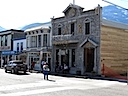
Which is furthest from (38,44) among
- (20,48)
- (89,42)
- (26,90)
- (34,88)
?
(26,90)

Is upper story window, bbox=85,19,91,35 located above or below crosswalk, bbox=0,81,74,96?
above

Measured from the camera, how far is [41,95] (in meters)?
13.4

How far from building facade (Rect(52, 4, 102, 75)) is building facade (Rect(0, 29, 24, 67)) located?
575 inches

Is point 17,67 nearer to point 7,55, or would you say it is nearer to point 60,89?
point 60,89

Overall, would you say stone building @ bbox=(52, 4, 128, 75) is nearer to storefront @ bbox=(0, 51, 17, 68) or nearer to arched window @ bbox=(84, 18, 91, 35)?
A: arched window @ bbox=(84, 18, 91, 35)

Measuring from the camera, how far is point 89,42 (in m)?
30.3

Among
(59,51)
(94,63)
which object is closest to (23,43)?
(59,51)

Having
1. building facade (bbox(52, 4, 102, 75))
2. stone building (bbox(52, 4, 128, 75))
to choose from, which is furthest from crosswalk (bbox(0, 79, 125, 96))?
building facade (bbox(52, 4, 102, 75))

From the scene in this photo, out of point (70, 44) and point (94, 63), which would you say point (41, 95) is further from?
point (70, 44)

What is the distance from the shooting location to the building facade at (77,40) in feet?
97.0

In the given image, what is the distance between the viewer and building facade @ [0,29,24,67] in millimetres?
49375

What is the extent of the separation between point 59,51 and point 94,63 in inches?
288

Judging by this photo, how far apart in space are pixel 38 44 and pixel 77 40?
9787mm

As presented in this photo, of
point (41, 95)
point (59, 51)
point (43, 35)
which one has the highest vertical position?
point (43, 35)
